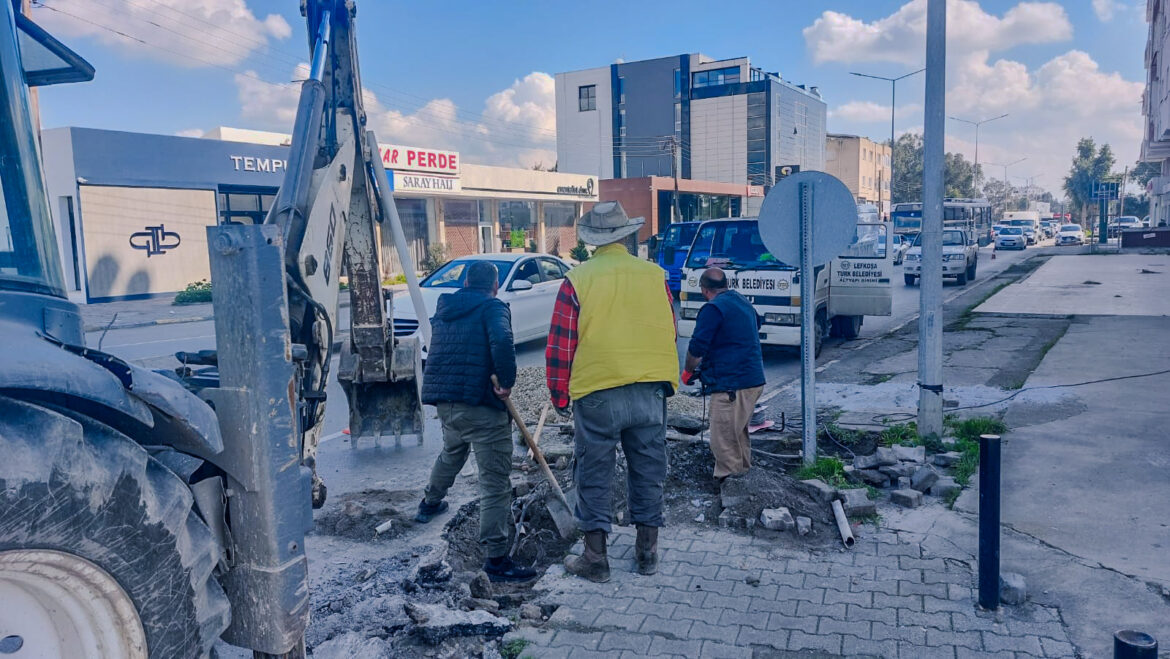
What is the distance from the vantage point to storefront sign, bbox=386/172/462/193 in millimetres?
32875

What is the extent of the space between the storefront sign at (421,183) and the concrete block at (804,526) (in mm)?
28081

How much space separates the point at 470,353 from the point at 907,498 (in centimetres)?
306

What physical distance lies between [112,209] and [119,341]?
10.1m

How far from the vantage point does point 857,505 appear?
211 inches

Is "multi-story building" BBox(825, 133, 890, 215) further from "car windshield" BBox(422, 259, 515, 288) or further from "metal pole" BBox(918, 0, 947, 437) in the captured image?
"metal pole" BBox(918, 0, 947, 437)

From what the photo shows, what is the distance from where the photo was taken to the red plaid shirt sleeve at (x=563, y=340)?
4.68m

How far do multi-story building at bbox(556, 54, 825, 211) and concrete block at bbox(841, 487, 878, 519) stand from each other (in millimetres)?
55299

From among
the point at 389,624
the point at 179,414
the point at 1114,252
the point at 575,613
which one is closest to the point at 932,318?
the point at 575,613

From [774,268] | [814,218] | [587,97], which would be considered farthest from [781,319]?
[587,97]

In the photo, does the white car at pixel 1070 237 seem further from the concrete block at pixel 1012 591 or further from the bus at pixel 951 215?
the concrete block at pixel 1012 591

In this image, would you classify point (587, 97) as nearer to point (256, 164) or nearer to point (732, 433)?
point (256, 164)

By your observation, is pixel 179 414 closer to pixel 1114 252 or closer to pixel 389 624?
pixel 389 624

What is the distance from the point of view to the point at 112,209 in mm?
25875

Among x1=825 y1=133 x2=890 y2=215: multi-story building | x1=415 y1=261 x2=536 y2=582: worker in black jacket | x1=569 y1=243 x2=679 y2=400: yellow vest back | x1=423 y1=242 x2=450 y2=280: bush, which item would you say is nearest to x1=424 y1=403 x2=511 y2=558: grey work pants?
x1=415 y1=261 x2=536 y2=582: worker in black jacket
